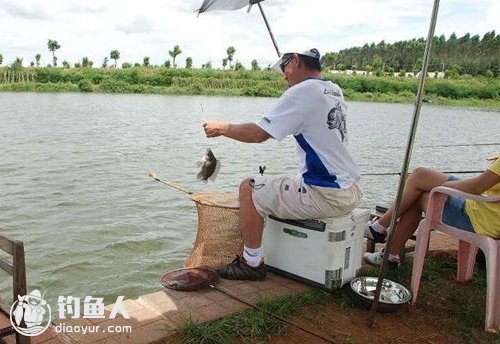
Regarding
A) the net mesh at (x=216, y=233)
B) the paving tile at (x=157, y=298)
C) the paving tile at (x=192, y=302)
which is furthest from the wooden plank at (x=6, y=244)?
the net mesh at (x=216, y=233)

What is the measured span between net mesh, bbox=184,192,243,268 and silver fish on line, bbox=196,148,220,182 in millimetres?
193

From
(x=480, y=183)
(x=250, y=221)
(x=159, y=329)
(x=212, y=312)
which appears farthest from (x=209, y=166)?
(x=480, y=183)

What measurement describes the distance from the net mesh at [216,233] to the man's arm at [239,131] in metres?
0.74

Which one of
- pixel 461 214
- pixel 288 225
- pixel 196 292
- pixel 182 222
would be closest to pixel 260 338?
pixel 196 292

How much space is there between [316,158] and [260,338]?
1291mm

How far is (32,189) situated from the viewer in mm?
8930

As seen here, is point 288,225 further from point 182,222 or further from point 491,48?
point 491,48

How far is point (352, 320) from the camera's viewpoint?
3.10m

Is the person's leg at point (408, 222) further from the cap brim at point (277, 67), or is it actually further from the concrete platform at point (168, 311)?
the cap brim at point (277, 67)

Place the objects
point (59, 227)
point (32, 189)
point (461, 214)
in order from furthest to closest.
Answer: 1. point (32, 189)
2. point (59, 227)
3. point (461, 214)

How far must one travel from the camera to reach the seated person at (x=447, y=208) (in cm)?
300

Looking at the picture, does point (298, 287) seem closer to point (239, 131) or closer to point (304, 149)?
point (304, 149)

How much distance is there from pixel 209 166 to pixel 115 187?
5.89 meters

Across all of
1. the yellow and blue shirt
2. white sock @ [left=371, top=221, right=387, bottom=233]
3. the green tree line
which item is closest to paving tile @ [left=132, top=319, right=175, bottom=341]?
white sock @ [left=371, top=221, right=387, bottom=233]
